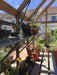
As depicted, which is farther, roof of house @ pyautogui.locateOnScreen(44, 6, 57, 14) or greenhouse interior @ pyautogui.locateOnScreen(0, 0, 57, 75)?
roof of house @ pyautogui.locateOnScreen(44, 6, 57, 14)

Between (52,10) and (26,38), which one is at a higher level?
A: (52,10)

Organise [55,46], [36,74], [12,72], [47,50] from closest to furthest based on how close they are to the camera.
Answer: [12,72]
[36,74]
[47,50]
[55,46]

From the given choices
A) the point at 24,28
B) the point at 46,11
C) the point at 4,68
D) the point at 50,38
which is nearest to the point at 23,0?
the point at 24,28

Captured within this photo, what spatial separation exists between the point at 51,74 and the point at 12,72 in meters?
0.99

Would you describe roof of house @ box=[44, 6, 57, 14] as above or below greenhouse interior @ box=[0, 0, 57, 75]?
above

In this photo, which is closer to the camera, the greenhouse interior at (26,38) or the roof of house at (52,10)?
the greenhouse interior at (26,38)

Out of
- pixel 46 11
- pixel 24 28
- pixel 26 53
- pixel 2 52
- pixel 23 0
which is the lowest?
pixel 26 53

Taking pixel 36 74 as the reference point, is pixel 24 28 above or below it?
above

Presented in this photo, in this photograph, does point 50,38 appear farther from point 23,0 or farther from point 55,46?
point 23,0

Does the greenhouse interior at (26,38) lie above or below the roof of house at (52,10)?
below

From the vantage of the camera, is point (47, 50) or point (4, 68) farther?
point (47, 50)

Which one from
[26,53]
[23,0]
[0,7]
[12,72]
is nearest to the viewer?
[0,7]

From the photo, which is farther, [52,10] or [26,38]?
[52,10]

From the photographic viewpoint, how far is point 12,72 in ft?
4.65
